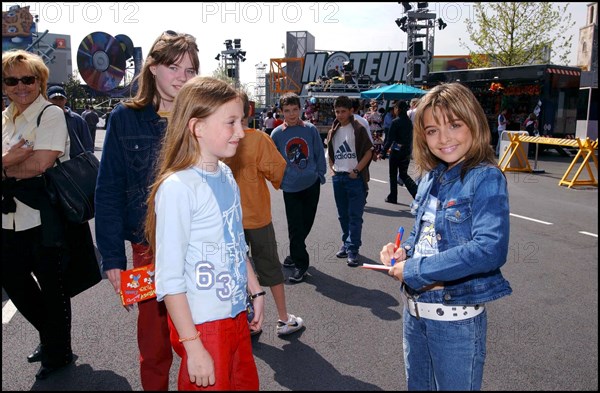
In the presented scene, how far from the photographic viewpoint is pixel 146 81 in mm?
2605

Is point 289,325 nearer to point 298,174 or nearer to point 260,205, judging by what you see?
point 260,205

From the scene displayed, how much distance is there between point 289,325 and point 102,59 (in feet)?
99.0

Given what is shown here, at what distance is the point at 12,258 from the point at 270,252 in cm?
174

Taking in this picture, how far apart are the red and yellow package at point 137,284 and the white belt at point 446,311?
3.92 ft

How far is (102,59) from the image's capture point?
3022cm

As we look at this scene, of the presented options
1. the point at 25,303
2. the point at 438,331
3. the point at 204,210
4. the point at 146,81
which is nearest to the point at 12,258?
the point at 25,303

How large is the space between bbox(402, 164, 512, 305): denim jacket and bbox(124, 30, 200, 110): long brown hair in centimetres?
140

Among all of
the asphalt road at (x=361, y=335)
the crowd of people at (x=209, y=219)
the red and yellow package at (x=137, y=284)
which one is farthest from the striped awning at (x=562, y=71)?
the red and yellow package at (x=137, y=284)

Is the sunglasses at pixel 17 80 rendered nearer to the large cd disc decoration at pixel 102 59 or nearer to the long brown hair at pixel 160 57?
the long brown hair at pixel 160 57

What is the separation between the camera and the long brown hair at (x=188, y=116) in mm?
1950

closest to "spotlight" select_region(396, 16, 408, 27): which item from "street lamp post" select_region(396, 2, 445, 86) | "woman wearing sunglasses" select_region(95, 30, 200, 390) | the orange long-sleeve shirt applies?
"street lamp post" select_region(396, 2, 445, 86)

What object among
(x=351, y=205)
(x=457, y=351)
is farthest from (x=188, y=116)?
(x=351, y=205)

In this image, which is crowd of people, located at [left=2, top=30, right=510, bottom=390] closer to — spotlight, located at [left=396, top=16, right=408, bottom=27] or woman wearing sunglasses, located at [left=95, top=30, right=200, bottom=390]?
woman wearing sunglasses, located at [left=95, top=30, right=200, bottom=390]

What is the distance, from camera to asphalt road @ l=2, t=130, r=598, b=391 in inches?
128
